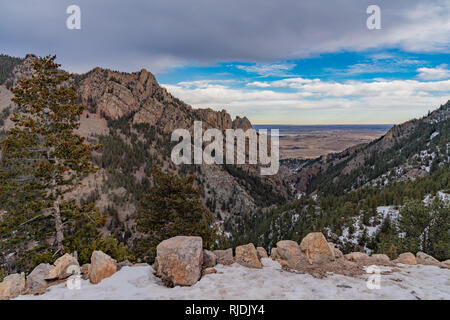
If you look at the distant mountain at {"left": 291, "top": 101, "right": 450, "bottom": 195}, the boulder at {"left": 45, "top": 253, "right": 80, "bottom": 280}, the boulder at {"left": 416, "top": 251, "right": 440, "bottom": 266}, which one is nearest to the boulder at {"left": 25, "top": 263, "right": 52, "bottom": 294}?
the boulder at {"left": 45, "top": 253, "right": 80, "bottom": 280}

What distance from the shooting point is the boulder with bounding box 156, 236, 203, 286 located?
7672mm

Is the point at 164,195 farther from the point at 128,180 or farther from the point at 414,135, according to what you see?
the point at 414,135

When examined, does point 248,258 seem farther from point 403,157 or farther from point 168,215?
point 403,157

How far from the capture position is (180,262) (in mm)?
7941

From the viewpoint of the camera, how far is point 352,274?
8539 millimetres

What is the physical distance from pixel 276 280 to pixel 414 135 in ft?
635

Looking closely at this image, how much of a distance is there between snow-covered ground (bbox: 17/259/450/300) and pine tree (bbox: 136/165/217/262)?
32.6ft

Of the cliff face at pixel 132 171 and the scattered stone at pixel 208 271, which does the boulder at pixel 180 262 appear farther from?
the cliff face at pixel 132 171

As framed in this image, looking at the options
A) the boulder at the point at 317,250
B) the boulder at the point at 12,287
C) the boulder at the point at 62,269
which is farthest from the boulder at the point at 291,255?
the boulder at the point at 12,287

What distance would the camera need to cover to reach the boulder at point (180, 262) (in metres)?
7.67

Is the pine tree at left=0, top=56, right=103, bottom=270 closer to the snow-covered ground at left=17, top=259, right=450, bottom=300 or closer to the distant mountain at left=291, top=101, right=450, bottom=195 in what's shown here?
the snow-covered ground at left=17, top=259, right=450, bottom=300

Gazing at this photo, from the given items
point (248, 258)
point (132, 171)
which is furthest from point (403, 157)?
point (132, 171)

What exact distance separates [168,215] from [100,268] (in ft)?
36.7
